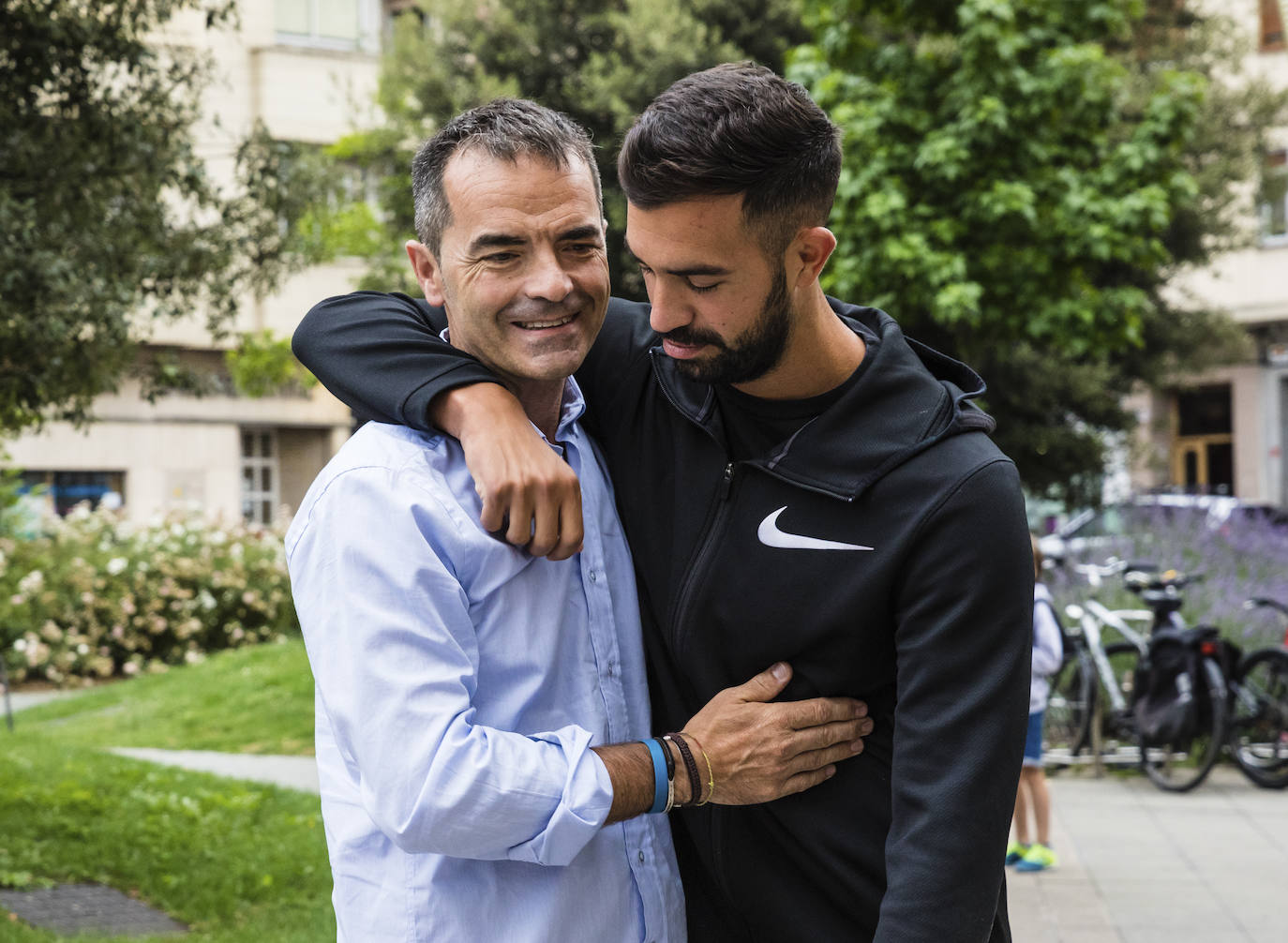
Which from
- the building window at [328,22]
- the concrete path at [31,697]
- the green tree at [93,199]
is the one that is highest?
the building window at [328,22]

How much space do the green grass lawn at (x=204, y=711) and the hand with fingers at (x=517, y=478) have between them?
8.48 metres

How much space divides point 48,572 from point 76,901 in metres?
9.28

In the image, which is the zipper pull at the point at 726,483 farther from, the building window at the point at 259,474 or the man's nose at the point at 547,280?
the building window at the point at 259,474

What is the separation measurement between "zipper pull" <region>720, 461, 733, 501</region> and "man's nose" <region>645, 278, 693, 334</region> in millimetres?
261

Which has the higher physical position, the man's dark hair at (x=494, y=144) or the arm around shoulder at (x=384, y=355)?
the man's dark hair at (x=494, y=144)

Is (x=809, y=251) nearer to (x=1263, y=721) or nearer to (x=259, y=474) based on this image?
(x=1263, y=721)

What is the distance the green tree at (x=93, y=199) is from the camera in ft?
19.4

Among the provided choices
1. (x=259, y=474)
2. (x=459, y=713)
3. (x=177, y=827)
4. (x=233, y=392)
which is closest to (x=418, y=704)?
(x=459, y=713)

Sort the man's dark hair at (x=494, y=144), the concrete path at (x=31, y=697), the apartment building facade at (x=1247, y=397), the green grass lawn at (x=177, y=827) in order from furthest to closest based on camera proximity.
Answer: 1. the apartment building facade at (x=1247, y=397)
2. the concrete path at (x=31, y=697)
3. the green grass lawn at (x=177, y=827)
4. the man's dark hair at (x=494, y=144)

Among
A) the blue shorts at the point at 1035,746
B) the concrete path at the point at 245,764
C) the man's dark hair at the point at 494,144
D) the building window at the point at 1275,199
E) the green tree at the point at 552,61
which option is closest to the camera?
the man's dark hair at the point at 494,144

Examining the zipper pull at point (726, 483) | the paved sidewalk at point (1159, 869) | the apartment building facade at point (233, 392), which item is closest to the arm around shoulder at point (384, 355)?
the zipper pull at point (726, 483)

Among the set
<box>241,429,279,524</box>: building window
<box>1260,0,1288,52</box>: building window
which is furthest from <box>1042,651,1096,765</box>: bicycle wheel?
<box>241,429,279,524</box>: building window

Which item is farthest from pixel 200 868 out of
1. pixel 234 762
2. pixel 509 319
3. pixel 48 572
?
pixel 48 572

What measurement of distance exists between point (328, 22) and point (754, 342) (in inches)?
1154
